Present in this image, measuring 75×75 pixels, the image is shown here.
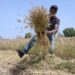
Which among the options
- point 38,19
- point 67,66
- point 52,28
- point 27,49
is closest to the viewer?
point 67,66

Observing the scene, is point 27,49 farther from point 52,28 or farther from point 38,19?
point 38,19

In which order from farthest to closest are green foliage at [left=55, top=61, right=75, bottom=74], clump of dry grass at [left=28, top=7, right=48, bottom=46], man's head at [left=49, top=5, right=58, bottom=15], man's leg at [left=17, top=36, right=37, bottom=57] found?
man's leg at [left=17, top=36, right=37, bottom=57] < man's head at [left=49, top=5, right=58, bottom=15] < clump of dry grass at [left=28, top=7, right=48, bottom=46] < green foliage at [left=55, top=61, right=75, bottom=74]

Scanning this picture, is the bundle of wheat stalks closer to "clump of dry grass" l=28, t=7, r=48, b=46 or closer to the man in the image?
"clump of dry grass" l=28, t=7, r=48, b=46

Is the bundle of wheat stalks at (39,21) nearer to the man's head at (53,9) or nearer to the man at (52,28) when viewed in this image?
the man at (52,28)

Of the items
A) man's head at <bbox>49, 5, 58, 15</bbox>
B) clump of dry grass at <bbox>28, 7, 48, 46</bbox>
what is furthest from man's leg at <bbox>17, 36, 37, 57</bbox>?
man's head at <bbox>49, 5, 58, 15</bbox>

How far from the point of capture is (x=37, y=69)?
37.2ft

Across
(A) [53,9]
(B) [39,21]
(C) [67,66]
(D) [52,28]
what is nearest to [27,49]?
(D) [52,28]

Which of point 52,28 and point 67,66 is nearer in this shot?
point 67,66

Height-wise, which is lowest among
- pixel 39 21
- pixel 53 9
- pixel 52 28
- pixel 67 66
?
pixel 67 66

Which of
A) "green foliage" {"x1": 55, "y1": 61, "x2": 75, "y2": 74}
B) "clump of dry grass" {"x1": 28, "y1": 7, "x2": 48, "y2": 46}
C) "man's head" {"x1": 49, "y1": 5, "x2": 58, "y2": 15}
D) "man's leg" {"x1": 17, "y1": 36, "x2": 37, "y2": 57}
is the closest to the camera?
"green foliage" {"x1": 55, "y1": 61, "x2": 75, "y2": 74}

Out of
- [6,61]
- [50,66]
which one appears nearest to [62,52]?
[6,61]

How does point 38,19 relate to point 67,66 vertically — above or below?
above

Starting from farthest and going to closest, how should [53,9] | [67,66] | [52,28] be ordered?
[52,28] < [53,9] < [67,66]

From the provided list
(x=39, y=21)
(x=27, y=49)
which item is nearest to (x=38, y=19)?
(x=39, y=21)
